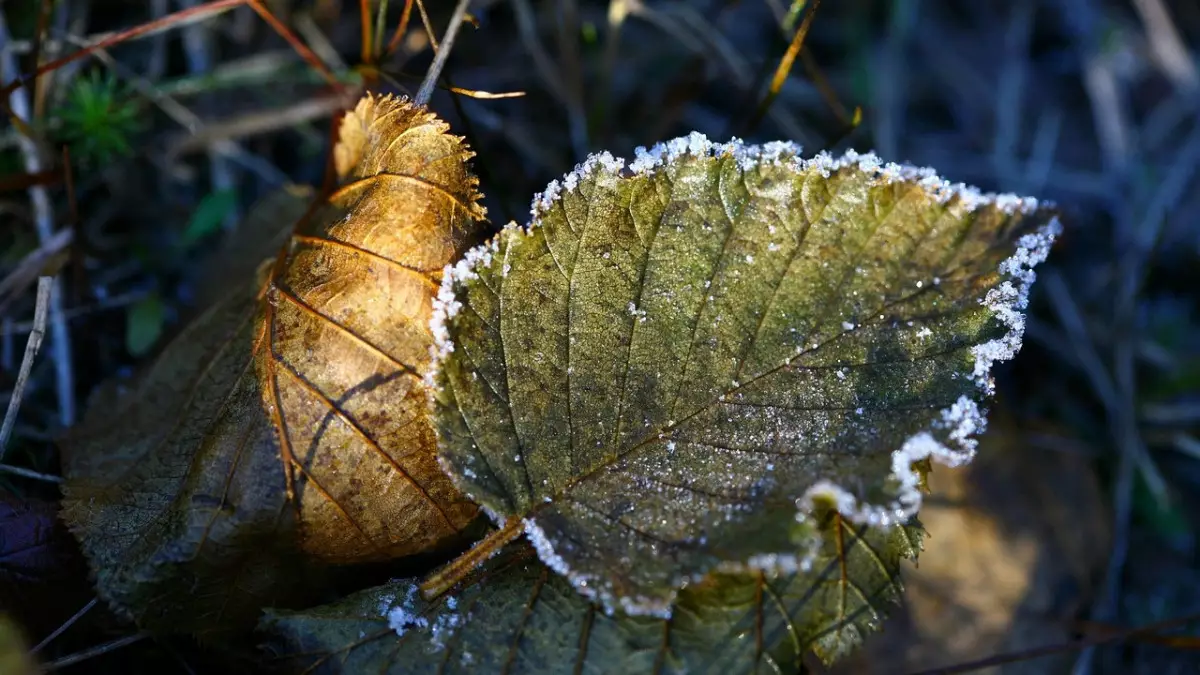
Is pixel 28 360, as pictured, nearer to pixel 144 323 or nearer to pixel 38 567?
pixel 144 323

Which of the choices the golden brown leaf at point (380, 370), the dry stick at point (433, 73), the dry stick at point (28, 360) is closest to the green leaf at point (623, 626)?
the golden brown leaf at point (380, 370)

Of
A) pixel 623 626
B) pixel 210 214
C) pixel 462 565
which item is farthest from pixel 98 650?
pixel 210 214

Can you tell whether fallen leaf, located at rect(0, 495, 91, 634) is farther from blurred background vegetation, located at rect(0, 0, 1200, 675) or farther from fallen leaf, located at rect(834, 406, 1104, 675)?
fallen leaf, located at rect(834, 406, 1104, 675)

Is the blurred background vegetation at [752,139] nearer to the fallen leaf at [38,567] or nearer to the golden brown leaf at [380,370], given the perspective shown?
the fallen leaf at [38,567]

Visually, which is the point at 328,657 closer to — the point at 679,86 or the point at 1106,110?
the point at 679,86

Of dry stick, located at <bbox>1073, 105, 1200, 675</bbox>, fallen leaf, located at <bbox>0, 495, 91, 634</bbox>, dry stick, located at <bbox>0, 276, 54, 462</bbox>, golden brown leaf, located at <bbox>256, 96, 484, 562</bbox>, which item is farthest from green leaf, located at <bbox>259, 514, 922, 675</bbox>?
dry stick, located at <bbox>1073, 105, 1200, 675</bbox>

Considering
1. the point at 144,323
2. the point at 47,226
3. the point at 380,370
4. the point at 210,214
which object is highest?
the point at 210,214

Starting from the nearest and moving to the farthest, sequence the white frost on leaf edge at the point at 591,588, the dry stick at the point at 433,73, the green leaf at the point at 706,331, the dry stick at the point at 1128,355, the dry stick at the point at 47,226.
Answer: the white frost on leaf edge at the point at 591,588 < the green leaf at the point at 706,331 < the dry stick at the point at 433,73 < the dry stick at the point at 47,226 < the dry stick at the point at 1128,355
